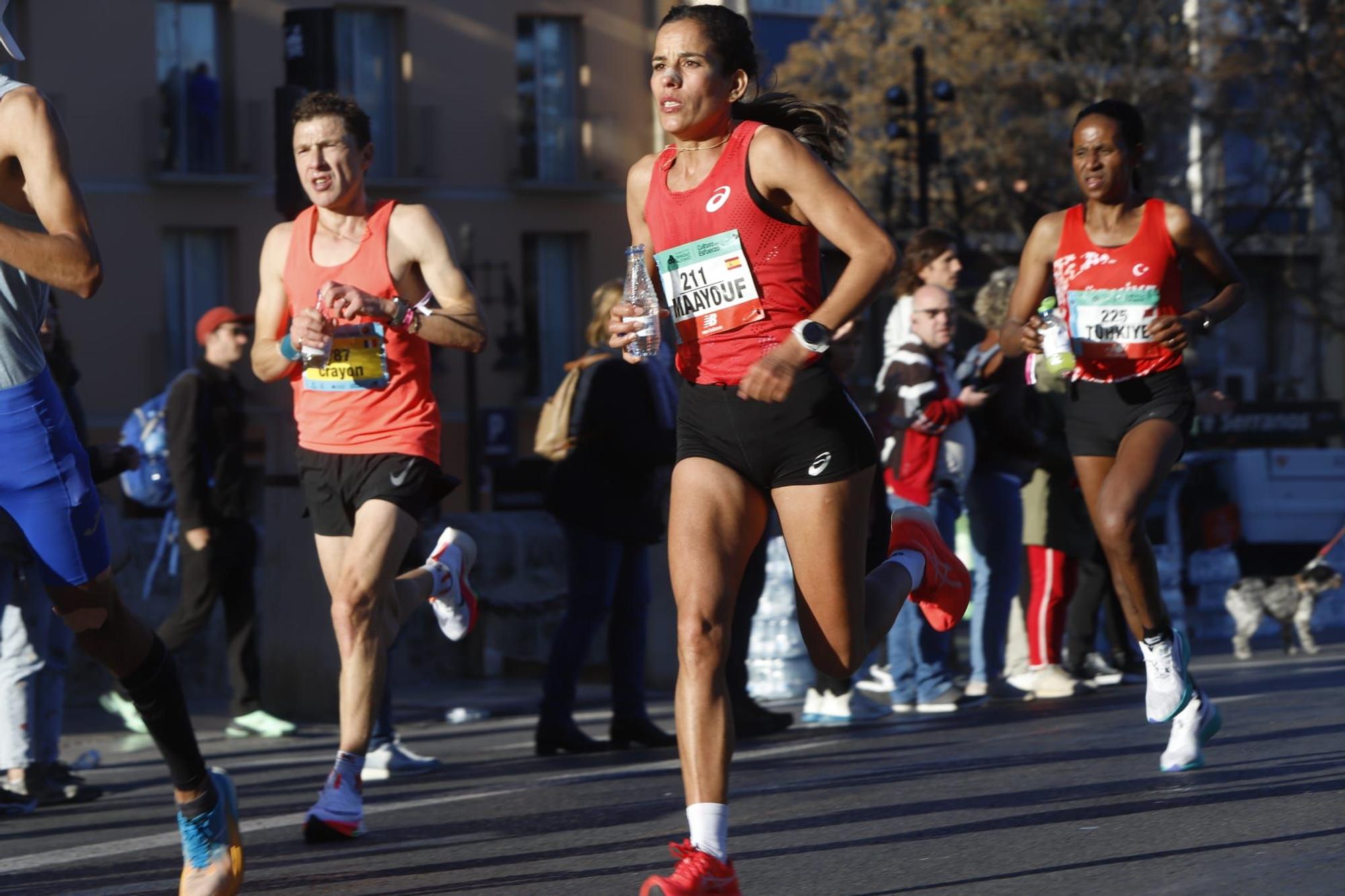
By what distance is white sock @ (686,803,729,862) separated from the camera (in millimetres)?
4930

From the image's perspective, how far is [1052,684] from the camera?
1070 cm

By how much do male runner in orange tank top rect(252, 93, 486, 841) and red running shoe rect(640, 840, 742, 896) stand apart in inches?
75.0

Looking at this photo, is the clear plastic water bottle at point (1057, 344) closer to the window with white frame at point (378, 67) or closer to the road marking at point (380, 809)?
the road marking at point (380, 809)

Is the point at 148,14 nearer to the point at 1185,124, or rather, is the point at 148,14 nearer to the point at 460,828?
the point at 1185,124

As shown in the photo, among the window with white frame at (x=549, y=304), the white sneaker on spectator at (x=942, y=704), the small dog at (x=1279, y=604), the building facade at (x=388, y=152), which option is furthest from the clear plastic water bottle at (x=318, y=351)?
Result: the window with white frame at (x=549, y=304)

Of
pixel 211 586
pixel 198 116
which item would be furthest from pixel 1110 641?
pixel 198 116

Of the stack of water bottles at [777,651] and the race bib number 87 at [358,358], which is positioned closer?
the race bib number 87 at [358,358]

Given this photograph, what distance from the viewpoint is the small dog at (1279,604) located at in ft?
44.8

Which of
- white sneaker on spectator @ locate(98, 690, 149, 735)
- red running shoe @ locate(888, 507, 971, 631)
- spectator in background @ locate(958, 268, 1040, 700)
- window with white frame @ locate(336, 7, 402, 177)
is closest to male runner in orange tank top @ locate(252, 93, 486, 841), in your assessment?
red running shoe @ locate(888, 507, 971, 631)

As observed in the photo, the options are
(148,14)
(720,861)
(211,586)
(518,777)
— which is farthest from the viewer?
(148,14)

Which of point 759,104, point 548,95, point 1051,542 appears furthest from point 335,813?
point 548,95

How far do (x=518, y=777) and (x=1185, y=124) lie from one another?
3124 centimetres

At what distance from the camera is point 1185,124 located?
37031mm

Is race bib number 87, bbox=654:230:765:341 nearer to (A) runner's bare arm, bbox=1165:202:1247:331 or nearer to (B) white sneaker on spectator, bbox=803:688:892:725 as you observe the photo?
(A) runner's bare arm, bbox=1165:202:1247:331
